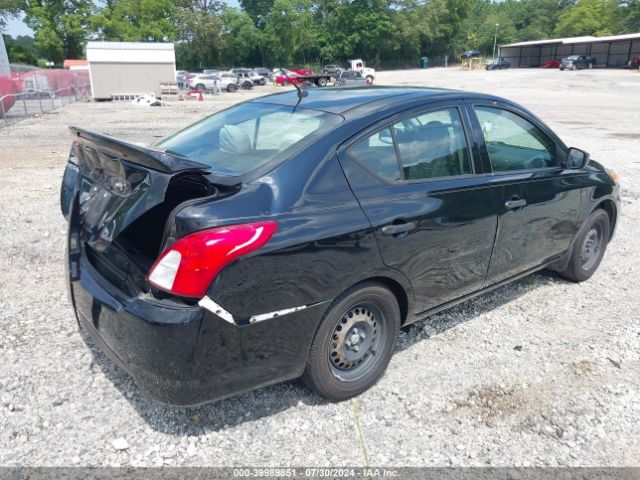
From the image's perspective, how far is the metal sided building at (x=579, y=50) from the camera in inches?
2522

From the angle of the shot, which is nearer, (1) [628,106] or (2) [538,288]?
(2) [538,288]

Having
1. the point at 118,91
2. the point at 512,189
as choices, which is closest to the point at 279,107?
the point at 512,189

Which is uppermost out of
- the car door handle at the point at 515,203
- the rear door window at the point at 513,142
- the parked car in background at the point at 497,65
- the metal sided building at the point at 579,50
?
the metal sided building at the point at 579,50

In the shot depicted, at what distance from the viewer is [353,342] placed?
3057mm

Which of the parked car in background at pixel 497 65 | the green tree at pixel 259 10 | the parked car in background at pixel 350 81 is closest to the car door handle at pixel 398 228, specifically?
the parked car in background at pixel 350 81

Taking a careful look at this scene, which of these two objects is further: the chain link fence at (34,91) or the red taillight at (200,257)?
the chain link fence at (34,91)

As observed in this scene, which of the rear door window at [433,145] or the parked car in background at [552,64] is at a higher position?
the parked car in background at [552,64]

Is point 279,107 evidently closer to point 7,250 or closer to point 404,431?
point 404,431

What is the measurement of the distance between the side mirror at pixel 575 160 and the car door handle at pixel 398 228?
197cm

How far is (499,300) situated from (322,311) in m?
2.32

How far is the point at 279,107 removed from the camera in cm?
350

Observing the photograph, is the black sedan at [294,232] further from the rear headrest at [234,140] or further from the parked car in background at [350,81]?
the parked car in background at [350,81]

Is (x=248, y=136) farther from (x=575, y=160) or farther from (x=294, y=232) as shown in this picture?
(x=575, y=160)

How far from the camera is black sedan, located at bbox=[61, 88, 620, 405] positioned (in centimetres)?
243
